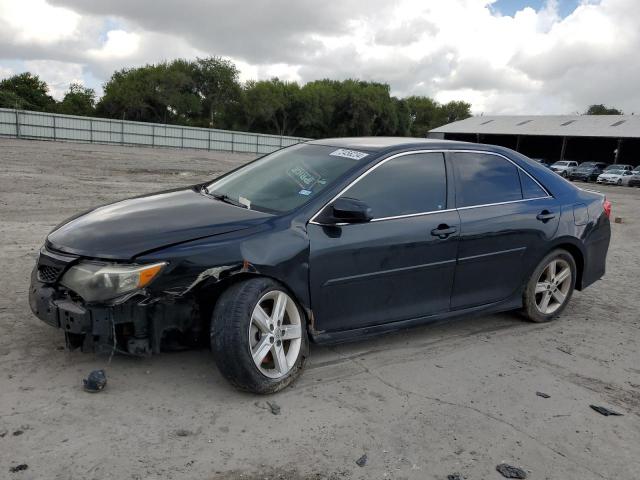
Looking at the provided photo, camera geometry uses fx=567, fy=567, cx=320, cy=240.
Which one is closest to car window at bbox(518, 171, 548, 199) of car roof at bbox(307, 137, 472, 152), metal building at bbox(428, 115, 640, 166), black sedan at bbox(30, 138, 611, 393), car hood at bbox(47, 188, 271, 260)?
black sedan at bbox(30, 138, 611, 393)

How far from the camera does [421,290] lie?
4180mm

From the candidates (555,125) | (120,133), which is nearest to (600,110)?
(555,125)

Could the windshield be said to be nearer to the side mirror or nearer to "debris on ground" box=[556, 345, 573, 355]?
the side mirror

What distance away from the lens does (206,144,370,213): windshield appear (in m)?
4.00

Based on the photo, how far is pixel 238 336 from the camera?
328 centimetres

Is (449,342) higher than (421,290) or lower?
lower

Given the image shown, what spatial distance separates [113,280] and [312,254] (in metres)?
1.21

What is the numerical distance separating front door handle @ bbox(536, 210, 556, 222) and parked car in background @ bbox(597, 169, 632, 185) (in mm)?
37129

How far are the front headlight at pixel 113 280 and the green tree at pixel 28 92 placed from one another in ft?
260

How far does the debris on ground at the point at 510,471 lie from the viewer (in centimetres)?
284

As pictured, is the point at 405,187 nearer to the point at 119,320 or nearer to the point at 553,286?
the point at 553,286

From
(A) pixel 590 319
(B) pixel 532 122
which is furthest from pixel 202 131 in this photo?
(A) pixel 590 319

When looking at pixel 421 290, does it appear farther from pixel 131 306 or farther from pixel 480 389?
pixel 131 306

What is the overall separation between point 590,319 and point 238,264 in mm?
3705
